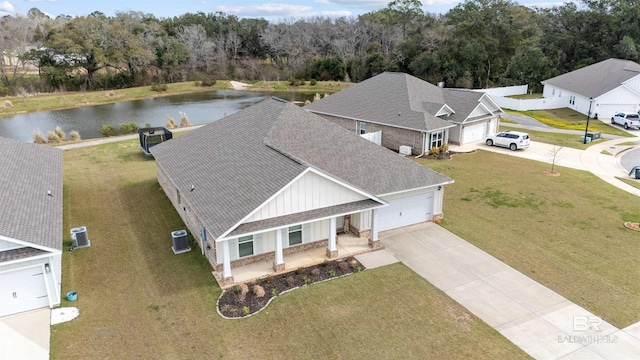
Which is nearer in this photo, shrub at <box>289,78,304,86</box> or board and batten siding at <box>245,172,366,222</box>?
board and batten siding at <box>245,172,366,222</box>

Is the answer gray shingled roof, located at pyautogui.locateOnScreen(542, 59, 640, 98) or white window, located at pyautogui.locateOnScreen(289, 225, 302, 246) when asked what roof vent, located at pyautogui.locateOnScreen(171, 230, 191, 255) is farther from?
gray shingled roof, located at pyautogui.locateOnScreen(542, 59, 640, 98)

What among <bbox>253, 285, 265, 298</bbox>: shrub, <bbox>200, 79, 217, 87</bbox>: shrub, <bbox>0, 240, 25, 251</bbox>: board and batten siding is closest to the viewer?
<bbox>0, 240, 25, 251</bbox>: board and batten siding

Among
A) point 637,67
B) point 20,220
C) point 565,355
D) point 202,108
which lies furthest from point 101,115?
point 637,67

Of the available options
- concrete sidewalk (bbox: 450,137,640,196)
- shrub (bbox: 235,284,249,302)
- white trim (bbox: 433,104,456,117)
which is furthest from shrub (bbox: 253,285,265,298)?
white trim (bbox: 433,104,456,117)

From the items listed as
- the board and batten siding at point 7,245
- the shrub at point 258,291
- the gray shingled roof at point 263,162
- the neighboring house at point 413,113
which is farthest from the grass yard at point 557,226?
the board and batten siding at point 7,245

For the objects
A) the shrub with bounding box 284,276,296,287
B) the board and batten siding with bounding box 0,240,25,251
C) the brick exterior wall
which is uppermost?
the board and batten siding with bounding box 0,240,25,251

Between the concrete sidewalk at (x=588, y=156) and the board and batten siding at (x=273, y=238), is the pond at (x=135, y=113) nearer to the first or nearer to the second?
the concrete sidewalk at (x=588, y=156)
